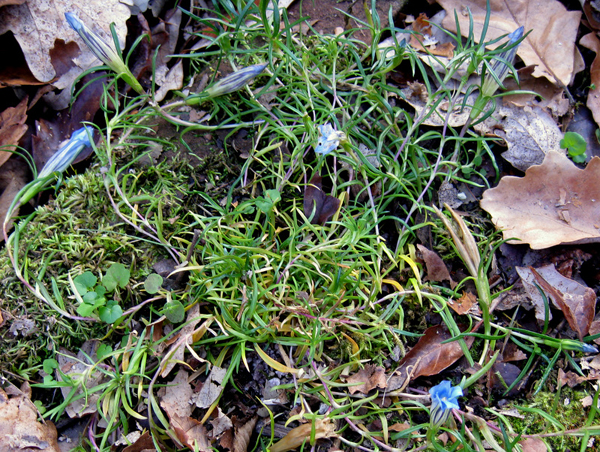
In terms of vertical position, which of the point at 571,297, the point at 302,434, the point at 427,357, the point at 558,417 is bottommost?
the point at 558,417

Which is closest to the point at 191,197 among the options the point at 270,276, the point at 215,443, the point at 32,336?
the point at 270,276

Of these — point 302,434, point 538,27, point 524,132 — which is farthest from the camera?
point 538,27

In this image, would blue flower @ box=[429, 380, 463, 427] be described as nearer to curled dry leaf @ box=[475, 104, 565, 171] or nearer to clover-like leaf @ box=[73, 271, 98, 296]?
curled dry leaf @ box=[475, 104, 565, 171]

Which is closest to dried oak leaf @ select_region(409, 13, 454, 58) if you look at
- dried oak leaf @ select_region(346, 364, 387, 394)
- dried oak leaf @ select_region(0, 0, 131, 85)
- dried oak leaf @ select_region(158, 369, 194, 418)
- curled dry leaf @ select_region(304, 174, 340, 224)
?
curled dry leaf @ select_region(304, 174, 340, 224)

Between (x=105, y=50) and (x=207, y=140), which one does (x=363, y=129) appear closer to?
(x=207, y=140)

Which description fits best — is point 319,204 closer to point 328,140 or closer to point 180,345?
point 328,140

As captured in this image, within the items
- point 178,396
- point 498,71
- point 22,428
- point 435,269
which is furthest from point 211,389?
point 498,71
